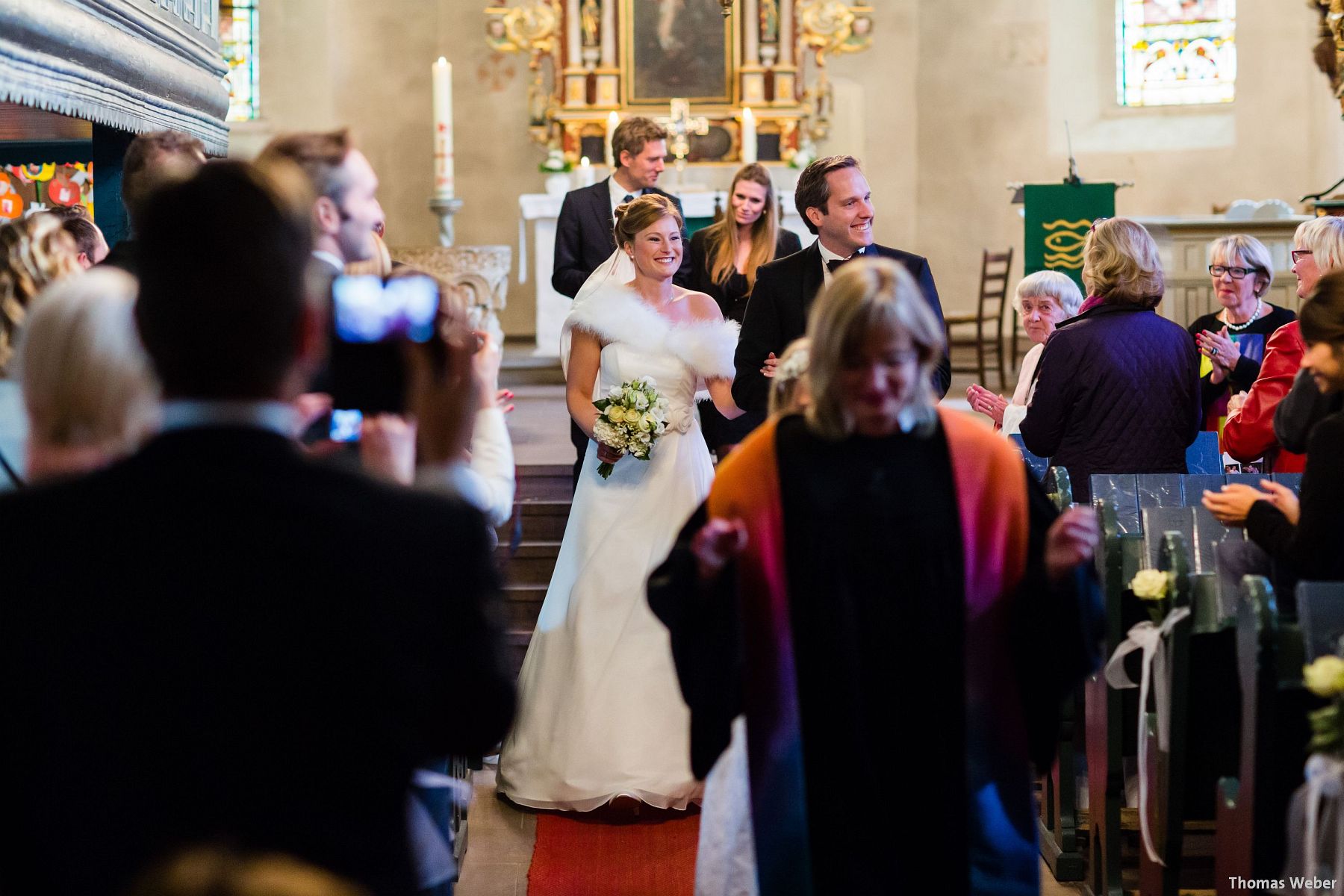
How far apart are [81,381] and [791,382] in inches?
54.7

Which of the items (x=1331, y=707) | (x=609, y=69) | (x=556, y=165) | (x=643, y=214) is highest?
(x=609, y=69)

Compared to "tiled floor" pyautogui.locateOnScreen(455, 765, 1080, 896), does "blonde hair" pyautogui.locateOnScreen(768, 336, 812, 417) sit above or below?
above

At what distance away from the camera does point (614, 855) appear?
4.46m

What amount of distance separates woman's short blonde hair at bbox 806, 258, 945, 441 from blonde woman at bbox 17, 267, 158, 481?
1081mm

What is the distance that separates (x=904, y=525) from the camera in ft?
8.19

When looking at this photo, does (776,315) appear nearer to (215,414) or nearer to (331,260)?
(331,260)

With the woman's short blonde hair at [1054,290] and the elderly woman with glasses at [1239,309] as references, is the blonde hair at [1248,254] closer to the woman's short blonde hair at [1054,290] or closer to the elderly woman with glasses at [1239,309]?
the elderly woman with glasses at [1239,309]

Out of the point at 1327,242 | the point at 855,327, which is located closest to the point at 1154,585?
the point at 855,327

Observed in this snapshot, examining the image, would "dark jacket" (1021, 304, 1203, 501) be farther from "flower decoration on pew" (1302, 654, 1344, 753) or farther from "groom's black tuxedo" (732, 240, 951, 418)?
"flower decoration on pew" (1302, 654, 1344, 753)

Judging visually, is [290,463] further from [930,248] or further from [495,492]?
[930,248]

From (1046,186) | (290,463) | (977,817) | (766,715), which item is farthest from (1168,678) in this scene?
(1046,186)

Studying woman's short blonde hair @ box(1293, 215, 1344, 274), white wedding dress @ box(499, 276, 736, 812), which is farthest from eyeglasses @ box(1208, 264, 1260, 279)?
white wedding dress @ box(499, 276, 736, 812)

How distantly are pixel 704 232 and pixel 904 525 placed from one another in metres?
4.01

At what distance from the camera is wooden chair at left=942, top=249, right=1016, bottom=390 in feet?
40.3
